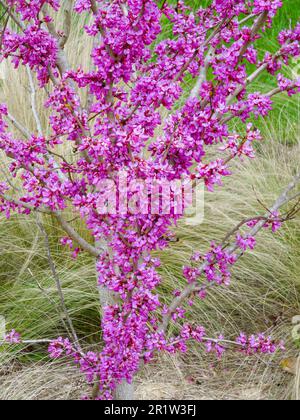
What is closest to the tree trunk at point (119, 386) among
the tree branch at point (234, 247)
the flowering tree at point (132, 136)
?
the flowering tree at point (132, 136)

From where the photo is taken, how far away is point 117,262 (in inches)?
83.4

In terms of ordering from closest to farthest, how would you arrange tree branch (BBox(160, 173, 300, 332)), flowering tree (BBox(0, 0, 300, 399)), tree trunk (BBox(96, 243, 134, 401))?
1. flowering tree (BBox(0, 0, 300, 399))
2. tree branch (BBox(160, 173, 300, 332))
3. tree trunk (BBox(96, 243, 134, 401))

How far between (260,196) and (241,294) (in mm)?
668

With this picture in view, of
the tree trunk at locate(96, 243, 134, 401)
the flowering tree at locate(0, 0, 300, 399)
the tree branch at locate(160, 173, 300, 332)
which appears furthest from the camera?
the tree trunk at locate(96, 243, 134, 401)

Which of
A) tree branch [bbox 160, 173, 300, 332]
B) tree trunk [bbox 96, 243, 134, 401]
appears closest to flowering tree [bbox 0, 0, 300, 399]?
tree branch [bbox 160, 173, 300, 332]

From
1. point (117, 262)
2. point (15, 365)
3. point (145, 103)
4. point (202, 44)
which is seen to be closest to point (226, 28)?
point (202, 44)

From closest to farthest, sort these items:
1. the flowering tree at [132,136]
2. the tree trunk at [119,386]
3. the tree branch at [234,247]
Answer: the flowering tree at [132,136] < the tree branch at [234,247] < the tree trunk at [119,386]

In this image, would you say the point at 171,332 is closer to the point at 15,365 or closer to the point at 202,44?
the point at 15,365

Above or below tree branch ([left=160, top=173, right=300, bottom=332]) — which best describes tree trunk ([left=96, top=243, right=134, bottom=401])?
below

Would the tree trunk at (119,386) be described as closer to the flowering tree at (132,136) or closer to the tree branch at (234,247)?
the flowering tree at (132,136)

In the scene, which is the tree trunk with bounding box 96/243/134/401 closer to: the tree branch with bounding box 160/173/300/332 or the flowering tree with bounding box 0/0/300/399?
the flowering tree with bounding box 0/0/300/399

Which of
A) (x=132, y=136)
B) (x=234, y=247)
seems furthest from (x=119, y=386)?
(x=132, y=136)

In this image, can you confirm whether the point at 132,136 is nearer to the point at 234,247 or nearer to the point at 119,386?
the point at 234,247

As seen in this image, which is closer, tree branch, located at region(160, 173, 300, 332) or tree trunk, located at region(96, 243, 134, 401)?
tree branch, located at region(160, 173, 300, 332)
